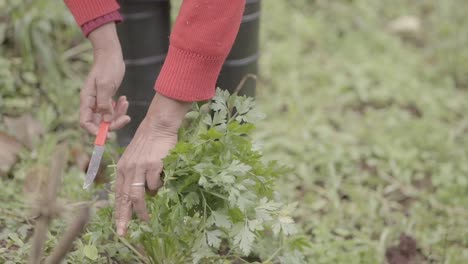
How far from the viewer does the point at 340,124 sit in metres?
Result: 3.10

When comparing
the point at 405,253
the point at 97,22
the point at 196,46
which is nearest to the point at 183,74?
the point at 196,46

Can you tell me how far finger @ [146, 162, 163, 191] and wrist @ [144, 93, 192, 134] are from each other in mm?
90

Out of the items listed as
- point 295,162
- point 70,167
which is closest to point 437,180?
point 295,162

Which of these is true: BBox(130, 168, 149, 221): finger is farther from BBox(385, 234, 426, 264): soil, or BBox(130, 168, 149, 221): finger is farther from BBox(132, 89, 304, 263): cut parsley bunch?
BBox(385, 234, 426, 264): soil

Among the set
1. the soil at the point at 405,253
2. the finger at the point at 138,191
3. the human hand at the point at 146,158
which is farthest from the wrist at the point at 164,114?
the soil at the point at 405,253

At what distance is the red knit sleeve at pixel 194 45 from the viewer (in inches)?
60.7

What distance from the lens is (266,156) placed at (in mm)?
2770

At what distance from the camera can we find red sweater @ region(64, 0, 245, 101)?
154cm

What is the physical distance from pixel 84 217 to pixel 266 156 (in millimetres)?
1660

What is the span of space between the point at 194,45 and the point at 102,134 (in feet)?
1.12

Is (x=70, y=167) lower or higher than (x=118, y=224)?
lower

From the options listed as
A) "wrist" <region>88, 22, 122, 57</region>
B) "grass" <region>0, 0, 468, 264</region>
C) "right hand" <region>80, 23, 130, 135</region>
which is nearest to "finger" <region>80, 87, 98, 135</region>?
"right hand" <region>80, 23, 130, 135</region>

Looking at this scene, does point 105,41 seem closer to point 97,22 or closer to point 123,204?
point 97,22

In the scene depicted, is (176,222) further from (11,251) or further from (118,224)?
(11,251)
